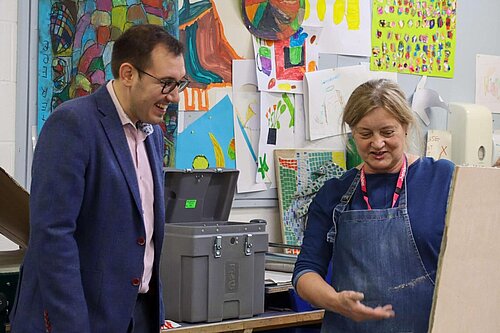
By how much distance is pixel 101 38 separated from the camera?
9.96ft

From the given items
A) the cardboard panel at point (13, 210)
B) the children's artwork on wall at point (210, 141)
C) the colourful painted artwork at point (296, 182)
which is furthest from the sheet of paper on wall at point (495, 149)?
the cardboard panel at point (13, 210)

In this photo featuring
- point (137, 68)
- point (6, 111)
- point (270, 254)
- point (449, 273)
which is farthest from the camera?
point (270, 254)

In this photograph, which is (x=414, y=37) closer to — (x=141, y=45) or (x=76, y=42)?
(x=76, y=42)

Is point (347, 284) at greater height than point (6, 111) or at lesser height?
lesser

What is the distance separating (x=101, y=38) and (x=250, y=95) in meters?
0.76

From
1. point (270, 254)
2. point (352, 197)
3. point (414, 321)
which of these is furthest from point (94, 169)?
point (270, 254)

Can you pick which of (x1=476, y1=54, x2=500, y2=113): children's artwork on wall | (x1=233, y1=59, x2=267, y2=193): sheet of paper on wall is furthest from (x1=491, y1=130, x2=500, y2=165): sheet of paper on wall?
(x1=233, y1=59, x2=267, y2=193): sheet of paper on wall

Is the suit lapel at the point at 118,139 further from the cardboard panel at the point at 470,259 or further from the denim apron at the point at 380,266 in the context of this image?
the cardboard panel at the point at 470,259

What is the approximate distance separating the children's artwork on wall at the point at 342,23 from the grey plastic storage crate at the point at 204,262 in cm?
107

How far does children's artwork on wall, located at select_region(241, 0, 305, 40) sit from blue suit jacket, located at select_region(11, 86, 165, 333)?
1.60 meters

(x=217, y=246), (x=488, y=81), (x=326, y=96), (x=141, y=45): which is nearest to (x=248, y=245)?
(x=217, y=246)

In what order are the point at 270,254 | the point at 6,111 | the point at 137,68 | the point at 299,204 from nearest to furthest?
1. the point at 137,68
2. the point at 6,111
3. the point at 270,254
4. the point at 299,204

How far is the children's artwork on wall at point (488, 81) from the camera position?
4562mm

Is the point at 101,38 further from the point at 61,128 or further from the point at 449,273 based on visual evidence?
the point at 449,273
